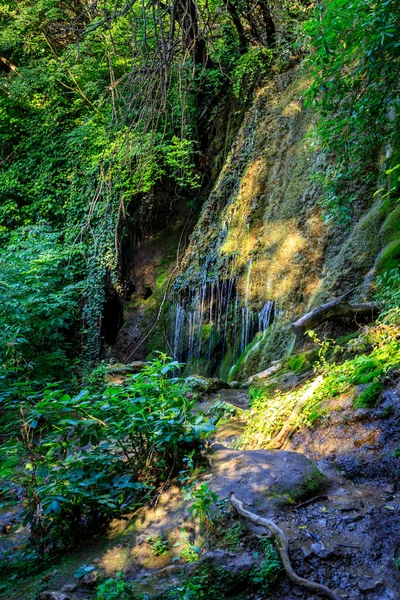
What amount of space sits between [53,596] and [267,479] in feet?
4.61

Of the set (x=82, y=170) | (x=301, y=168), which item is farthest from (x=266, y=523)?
(x=82, y=170)

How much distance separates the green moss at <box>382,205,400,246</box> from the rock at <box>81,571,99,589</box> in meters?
5.23

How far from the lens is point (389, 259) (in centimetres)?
588

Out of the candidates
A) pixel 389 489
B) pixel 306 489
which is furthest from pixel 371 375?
pixel 306 489

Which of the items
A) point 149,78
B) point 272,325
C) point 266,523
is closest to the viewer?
point 266,523

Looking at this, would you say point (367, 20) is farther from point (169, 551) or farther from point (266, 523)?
point (169, 551)

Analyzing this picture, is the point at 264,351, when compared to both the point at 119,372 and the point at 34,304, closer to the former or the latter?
the point at 119,372

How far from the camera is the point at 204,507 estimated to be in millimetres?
2730

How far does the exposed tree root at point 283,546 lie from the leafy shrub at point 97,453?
0.74m

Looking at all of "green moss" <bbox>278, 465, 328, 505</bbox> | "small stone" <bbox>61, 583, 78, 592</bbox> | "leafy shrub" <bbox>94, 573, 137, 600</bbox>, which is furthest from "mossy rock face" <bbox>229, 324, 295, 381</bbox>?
"leafy shrub" <bbox>94, 573, 137, 600</bbox>

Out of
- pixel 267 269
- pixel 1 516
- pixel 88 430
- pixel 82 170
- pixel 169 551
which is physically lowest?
pixel 1 516

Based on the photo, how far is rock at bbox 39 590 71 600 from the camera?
2495mm

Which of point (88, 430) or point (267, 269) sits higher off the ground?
point (267, 269)

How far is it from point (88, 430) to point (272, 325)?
17.9 feet
